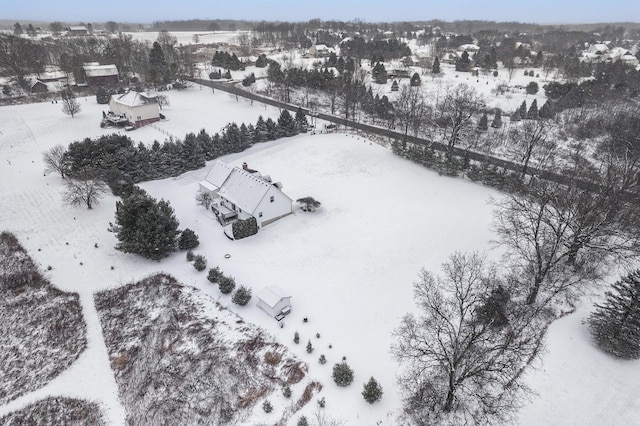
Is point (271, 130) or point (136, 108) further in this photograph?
point (136, 108)

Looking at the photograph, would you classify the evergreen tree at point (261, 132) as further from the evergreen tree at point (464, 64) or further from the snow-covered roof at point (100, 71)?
the evergreen tree at point (464, 64)

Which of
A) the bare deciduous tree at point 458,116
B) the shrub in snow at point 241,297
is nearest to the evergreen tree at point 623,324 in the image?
the shrub in snow at point 241,297

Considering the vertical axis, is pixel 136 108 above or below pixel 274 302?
above

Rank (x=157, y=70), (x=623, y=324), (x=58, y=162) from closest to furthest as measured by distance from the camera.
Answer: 1. (x=623, y=324)
2. (x=58, y=162)
3. (x=157, y=70)

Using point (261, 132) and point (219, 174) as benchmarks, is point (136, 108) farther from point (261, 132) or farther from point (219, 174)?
point (219, 174)

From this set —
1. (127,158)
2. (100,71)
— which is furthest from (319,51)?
(127,158)

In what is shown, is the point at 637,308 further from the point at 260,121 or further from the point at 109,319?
the point at 260,121

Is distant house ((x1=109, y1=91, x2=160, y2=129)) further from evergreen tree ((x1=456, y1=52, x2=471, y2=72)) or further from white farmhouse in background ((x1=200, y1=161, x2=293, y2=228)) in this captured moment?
evergreen tree ((x1=456, y1=52, x2=471, y2=72))

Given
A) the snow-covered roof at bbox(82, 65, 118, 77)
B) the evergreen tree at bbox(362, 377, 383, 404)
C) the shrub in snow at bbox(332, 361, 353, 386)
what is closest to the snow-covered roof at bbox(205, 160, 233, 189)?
the shrub in snow at bbox(332, 361, 353, 386)
